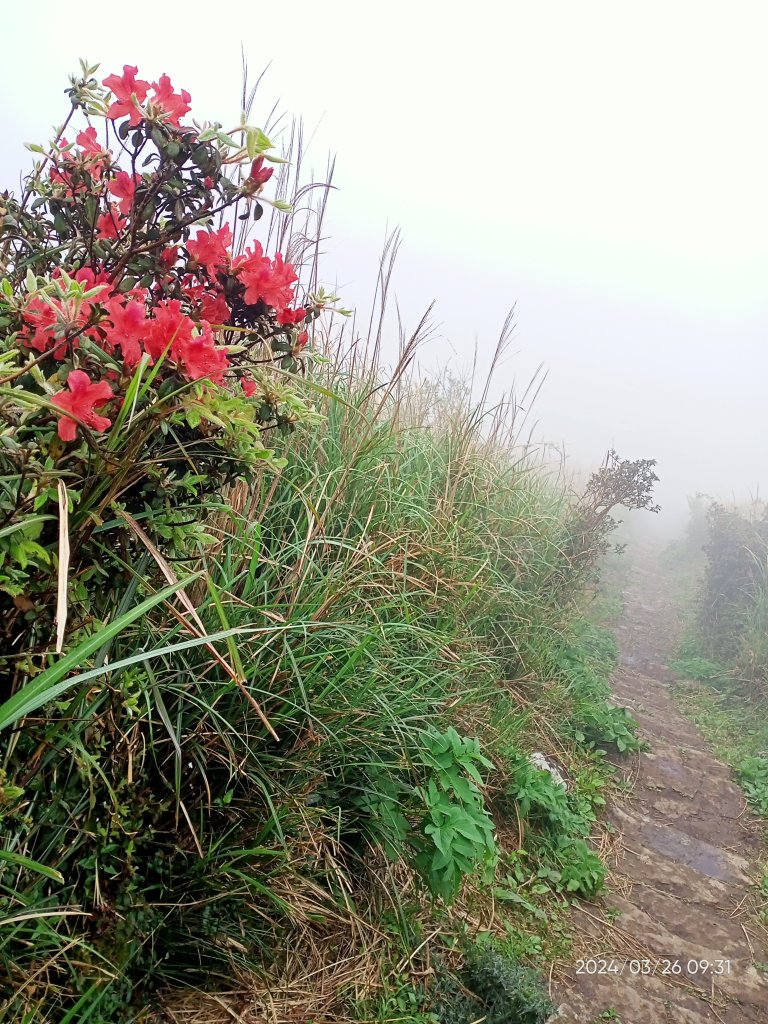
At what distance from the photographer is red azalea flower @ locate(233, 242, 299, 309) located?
1.20m

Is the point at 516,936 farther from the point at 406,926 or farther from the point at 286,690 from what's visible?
the point at 286,690

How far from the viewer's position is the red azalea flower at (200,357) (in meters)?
0.93

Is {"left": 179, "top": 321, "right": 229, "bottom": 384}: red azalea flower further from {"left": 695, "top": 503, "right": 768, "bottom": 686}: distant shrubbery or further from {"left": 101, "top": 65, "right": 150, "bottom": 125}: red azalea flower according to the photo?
{"left": 695, "top": 503, "right": 768, "bottom": 686}: distant shrubbery

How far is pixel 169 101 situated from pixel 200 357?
531 millimetres

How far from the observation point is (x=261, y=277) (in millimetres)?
1201

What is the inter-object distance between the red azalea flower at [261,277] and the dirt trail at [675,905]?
6.42 ft

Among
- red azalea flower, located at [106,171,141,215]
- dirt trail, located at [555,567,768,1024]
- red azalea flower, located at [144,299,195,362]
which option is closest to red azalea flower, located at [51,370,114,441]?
red azalea flower, located at [144,299,195,362]

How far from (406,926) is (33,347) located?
1520mm

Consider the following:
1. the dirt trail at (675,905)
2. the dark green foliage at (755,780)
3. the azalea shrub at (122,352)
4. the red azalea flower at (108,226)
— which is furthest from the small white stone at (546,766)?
the red azalea flower at (108,226)

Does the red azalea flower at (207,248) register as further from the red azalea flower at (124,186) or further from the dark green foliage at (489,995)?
the dark green foliage at (489,995)

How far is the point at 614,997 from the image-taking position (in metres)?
1.85

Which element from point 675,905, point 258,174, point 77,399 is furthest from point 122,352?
point 675,905

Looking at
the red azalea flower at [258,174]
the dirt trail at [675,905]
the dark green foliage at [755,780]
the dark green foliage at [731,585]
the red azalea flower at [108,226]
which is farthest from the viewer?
the dark green foliage at [731,585]

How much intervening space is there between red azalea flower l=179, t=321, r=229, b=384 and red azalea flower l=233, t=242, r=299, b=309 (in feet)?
0.99
